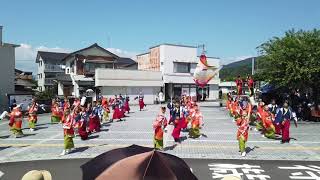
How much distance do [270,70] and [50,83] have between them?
147 feet

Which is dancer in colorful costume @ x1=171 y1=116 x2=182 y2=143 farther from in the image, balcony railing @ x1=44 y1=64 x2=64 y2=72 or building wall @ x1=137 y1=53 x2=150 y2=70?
balcony railing @ x1=44 y1=64 x2=64 y2=72

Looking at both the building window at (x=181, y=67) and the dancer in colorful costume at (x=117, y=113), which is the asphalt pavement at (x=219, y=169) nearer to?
the dancer in colorful costume at (x=117, y=113)

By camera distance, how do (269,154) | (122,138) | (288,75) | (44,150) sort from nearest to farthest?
1. (269,154)
2. (44,150)
3. (122,138)
4. (288,75)

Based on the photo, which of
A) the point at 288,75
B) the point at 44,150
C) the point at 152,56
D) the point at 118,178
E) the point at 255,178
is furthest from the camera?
the point at 152,56

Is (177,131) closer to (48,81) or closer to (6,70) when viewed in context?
(6,70)

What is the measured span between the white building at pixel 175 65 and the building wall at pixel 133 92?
2841 millimetres

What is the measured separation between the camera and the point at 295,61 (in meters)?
24.1

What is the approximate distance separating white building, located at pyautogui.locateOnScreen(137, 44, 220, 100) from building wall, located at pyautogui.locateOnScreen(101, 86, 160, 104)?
284 cm

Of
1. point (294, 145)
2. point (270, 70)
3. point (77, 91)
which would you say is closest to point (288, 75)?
point (270, 70)

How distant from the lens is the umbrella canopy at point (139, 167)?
5.09 meters

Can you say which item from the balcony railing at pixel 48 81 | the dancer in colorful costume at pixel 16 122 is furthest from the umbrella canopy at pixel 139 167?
the balcony railing at pixel 48 81

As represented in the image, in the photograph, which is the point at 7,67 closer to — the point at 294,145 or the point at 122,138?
the point at 122,138

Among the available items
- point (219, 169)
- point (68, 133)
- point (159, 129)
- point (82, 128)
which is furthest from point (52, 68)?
point (219, 169)

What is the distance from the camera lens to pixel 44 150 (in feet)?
51.2
